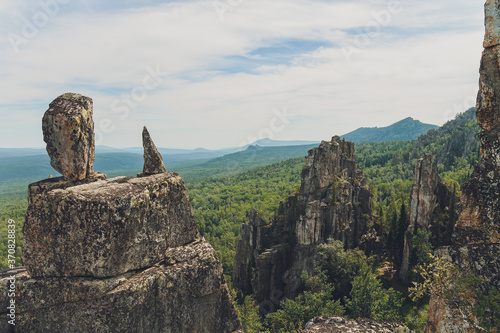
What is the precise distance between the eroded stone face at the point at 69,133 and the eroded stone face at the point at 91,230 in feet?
4.49

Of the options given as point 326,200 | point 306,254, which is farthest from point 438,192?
point 306,254

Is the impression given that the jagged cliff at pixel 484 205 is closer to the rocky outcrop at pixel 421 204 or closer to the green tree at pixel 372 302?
the green tree at pixel 372 302

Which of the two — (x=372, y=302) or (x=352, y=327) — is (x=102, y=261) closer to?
(x=352, y=327)

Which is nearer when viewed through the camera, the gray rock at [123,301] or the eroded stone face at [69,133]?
the gray rock at [123,301]

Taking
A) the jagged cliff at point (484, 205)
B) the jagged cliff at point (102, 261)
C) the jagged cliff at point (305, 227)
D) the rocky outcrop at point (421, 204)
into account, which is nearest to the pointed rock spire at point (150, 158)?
the jagged cliff at point (102, 261)

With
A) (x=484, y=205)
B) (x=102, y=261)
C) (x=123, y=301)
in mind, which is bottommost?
(x=123, y=301)

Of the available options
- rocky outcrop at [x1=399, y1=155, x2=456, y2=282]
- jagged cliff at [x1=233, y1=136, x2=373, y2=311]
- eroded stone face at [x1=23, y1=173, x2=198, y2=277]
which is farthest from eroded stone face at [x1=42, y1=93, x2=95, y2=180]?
rocky outcrop at [x1=399, y1=155, x2=456, y2=282]

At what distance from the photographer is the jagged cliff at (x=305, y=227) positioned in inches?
2074

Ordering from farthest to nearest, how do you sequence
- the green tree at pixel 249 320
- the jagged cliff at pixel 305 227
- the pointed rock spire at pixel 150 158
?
1. the jagged cliff at pixel 305 227
2. the green tree at pixel 249 320
3. the pointed rock spire at pixel 150 158

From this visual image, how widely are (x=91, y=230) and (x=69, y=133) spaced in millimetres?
4879

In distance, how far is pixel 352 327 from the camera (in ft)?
55.8

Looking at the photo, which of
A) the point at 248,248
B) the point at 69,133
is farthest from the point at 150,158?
the point at 248,248

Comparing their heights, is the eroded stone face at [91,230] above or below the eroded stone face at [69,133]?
below

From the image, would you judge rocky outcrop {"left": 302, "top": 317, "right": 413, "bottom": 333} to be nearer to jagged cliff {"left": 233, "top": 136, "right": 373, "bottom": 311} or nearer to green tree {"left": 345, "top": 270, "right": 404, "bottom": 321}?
green tree {"left": 345, "top": 270, "right": 404, "bottom": 321}
